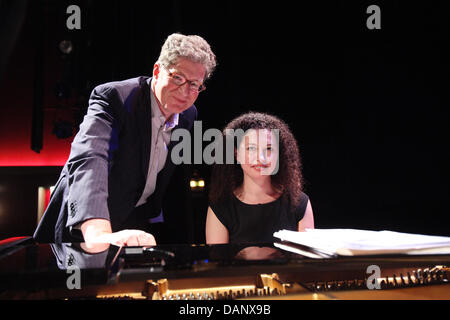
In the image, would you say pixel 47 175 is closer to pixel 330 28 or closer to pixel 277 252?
pixel 330 28

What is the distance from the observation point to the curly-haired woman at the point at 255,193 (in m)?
1.85

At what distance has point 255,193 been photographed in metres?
1.92

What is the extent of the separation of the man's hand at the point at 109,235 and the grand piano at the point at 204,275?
8 centimetres

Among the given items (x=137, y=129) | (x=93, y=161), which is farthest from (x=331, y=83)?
(x=93, y=161)

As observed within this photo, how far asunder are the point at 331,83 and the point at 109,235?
2645 mm

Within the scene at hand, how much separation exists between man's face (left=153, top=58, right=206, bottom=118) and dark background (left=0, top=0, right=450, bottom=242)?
4.47 feet

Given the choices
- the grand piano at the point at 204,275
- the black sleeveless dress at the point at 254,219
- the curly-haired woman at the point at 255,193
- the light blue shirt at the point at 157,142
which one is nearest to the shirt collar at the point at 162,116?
the light blue shirt at the point at 157,142

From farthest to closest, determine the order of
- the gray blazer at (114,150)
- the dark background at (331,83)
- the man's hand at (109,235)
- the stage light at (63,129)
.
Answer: the stage light at (63,129)
the dark background at (331,83)
the gray blazer at (114,150)
the man's hand at (109,235)

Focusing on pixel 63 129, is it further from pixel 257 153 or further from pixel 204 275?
pixel 204 275

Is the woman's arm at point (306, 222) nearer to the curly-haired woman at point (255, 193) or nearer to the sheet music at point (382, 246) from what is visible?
the curly-haired woman at point (255, 193)

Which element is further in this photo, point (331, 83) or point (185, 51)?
point (331, 83)

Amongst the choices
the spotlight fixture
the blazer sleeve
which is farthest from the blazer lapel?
the spotlight fixture

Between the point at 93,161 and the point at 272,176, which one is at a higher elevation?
the point at 93,161

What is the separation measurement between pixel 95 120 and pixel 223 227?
87cm
